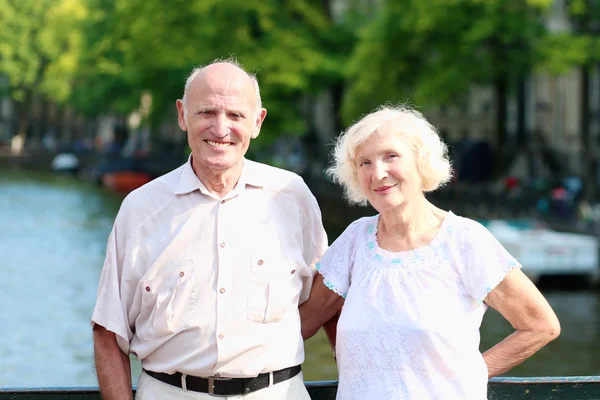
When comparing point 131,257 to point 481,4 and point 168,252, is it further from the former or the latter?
point 481,4

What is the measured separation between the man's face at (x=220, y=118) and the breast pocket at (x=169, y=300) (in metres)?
0.35

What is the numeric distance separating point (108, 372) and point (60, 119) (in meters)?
87.2

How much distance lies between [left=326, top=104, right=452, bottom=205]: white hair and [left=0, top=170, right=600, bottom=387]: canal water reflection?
13.3m

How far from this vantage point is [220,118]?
3598mm

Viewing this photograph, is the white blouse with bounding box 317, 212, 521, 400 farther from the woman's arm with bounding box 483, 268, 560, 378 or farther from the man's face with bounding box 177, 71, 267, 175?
the man's face with bounding box 177, 71, 267, 175

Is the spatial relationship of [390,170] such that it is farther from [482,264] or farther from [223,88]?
[223,88]

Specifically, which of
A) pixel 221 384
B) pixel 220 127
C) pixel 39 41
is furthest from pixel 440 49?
pixel 39 41

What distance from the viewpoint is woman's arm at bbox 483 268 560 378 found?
345 centimetres

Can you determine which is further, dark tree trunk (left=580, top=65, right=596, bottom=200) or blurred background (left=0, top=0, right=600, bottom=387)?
dark tree trunk (left=580, top=65, right=596, bottom=200)

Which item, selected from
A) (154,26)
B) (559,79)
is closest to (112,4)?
(154,26)

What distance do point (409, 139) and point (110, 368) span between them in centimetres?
116

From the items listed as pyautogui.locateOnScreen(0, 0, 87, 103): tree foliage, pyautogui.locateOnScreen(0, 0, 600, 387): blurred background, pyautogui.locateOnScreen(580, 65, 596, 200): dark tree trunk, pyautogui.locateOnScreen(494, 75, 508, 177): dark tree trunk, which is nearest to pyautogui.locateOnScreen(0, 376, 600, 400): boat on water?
pyautogui.locateOnScreen(0, 0, 600, 387): blurred background

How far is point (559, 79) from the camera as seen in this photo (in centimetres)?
3312

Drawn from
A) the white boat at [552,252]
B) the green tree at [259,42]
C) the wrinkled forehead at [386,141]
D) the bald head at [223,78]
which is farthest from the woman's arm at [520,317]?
the green tree at [259,42]
